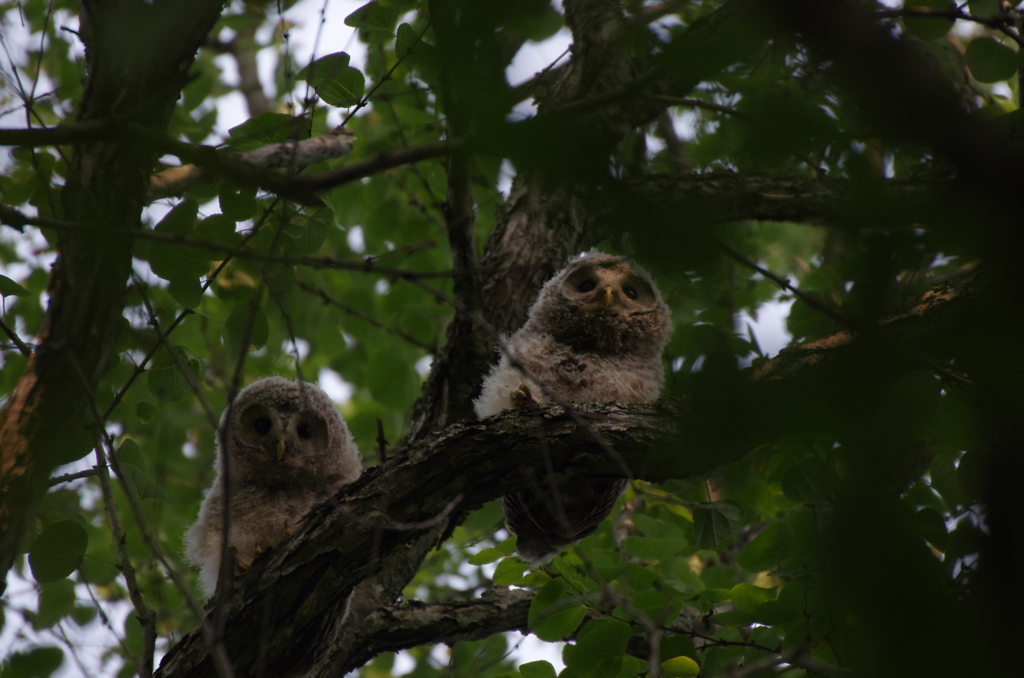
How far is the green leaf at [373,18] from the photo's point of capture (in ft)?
10.0

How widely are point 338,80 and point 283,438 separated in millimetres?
1857

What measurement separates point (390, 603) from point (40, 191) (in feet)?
7.51

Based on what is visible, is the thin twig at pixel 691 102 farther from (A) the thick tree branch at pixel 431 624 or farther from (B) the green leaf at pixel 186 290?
(A) the thick tree branch at pixel 431 624

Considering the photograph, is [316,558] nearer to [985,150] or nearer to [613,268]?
[613,268]

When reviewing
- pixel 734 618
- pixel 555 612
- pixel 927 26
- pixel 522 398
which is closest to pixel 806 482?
pixel 734 618

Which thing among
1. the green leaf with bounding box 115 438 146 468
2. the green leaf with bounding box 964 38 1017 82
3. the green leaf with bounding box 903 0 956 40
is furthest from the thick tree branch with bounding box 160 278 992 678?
the green leaf with bounding box 964 38 1017 82

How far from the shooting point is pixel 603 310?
3779mm

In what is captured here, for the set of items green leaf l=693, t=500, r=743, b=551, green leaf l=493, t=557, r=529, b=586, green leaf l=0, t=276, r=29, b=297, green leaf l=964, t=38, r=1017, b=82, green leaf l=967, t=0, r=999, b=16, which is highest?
green leaf l=967, t=0, r=999, b=16

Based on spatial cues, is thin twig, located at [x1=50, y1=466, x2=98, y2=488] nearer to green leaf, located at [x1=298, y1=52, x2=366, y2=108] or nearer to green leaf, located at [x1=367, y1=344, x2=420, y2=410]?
green leaf, located at [x1=298, y1=52, x2=366, y2=108]

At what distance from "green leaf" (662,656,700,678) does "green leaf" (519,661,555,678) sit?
50 cm

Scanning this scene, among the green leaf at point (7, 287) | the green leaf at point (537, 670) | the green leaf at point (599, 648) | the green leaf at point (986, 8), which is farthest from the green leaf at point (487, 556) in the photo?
the green leaf at point (986, 8)

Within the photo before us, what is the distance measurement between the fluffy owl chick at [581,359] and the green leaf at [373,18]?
1.48m

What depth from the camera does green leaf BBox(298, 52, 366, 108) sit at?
8.86ft

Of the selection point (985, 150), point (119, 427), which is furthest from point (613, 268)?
point (119, 427)
